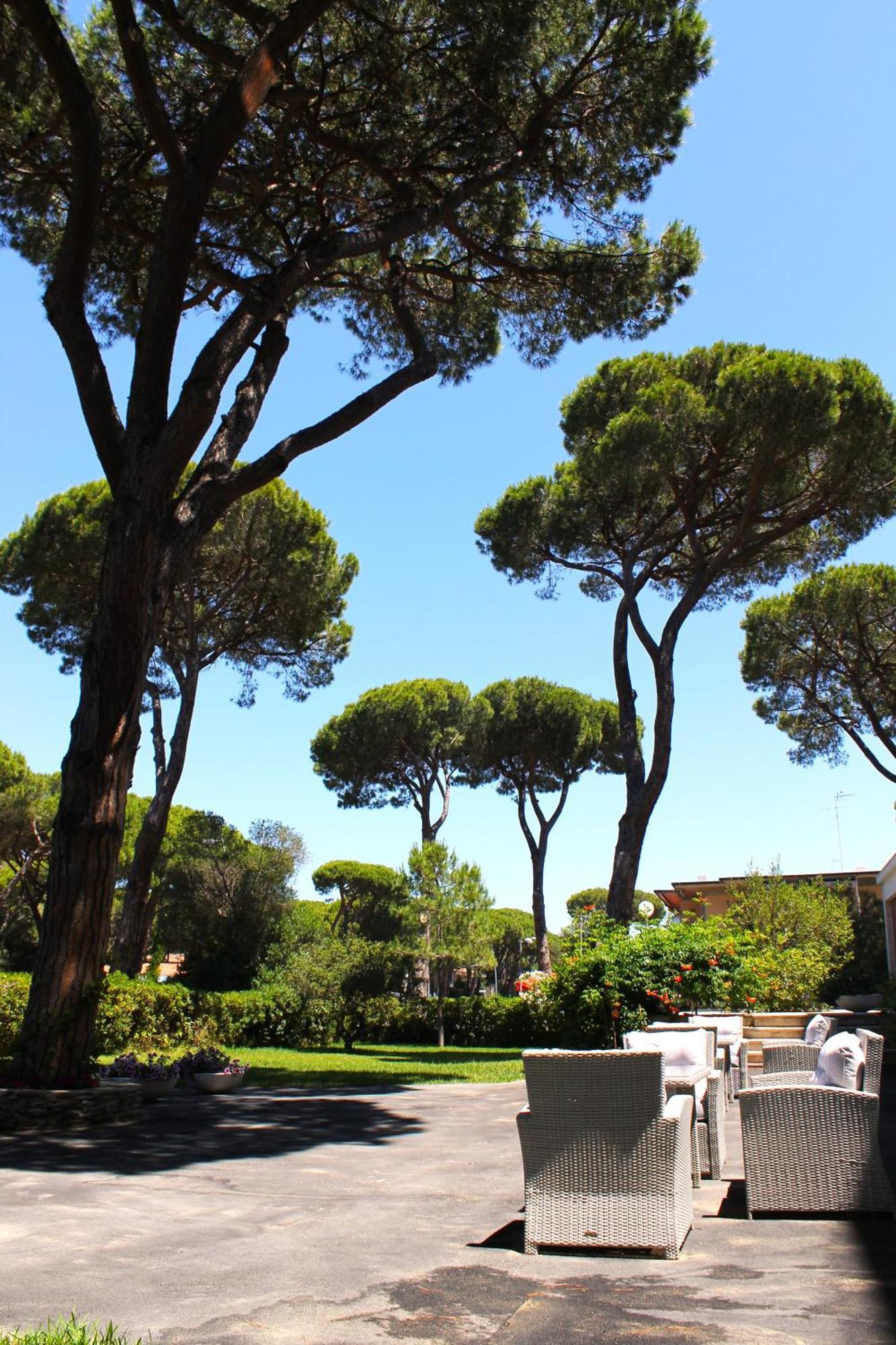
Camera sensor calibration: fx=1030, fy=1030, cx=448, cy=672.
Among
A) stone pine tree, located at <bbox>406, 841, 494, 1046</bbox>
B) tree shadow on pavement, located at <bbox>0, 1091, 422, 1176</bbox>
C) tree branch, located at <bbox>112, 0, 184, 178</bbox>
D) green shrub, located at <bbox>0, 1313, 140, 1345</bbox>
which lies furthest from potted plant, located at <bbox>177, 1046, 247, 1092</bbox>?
stone pine tree, located at <bbox>406, 841, 494, 1046</bbox>

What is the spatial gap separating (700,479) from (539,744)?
12823 mm

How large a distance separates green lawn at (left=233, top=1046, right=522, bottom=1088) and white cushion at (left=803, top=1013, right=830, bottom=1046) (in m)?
5.25

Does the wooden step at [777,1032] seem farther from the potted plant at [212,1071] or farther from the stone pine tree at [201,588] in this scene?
the stone pine tree at [201,588]

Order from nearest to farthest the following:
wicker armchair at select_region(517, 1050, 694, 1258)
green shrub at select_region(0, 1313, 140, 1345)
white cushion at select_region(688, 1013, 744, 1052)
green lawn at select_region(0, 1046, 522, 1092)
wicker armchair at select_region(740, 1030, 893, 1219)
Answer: green shrub at select_region(0, 1313, 140, 1345), wicker armchair at select_region(517, 1050, 694, 1258), wicker armchair at select_region(740, 1030, 893, 1219), white cushion at select_region(688, 1013, 744, 1052), green lawn at select_region(0, 1046, 522, 1092)

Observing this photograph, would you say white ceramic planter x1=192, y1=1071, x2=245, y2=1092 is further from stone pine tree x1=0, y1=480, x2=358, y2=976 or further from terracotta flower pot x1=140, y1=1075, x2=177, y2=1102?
stone pine tree x1=0, y1=480, x2=358, y2=976

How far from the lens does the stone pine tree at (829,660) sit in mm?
19469

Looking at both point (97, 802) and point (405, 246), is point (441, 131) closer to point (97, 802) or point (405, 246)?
point (405, 246)

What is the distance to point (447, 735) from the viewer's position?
27.3 m

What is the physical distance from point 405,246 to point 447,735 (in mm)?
16668

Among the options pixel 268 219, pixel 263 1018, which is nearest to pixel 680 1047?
pixel 268 219

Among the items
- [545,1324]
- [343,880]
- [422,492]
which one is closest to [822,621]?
[422,492]

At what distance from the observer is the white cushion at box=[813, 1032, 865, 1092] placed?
441 cm

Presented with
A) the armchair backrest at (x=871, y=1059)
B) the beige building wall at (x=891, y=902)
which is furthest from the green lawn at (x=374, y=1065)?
the beige building wall at (x=891, y=902)

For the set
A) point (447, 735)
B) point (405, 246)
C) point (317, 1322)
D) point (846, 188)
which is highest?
point (846, 188)
